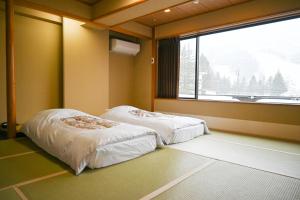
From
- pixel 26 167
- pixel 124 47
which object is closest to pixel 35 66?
pixel 124 47

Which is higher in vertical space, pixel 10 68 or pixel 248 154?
pixel 10 68

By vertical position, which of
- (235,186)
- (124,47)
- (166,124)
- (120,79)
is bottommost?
(235,186)

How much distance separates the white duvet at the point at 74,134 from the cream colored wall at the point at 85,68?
1.14 meters

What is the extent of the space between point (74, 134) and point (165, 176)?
Result: 1.10 m

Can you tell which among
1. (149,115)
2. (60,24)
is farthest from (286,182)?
(60,24)

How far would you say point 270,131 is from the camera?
3.71m

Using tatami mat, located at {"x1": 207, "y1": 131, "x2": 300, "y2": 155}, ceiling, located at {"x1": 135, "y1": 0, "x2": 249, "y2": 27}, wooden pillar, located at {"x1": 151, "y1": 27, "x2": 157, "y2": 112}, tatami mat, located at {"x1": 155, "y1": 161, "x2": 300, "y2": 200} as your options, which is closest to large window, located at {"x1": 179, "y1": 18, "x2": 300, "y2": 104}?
ceiling, located at {"x1": 135, "y1": 0, "x2": 249, "y2": 27}

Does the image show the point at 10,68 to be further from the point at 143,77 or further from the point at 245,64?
the point at 245,64

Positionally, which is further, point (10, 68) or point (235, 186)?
point (10, 68)

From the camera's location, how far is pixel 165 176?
1949 mm

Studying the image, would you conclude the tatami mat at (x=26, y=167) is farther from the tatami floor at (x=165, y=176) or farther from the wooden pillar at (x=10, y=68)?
the wooden pillar at (x=10, y=68)

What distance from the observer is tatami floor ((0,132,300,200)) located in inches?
63.5

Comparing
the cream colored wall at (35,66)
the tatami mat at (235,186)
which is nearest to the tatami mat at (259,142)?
the tatami mat at (235,186)

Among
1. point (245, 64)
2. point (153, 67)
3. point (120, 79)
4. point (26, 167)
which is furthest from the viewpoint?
point (120, 79)
